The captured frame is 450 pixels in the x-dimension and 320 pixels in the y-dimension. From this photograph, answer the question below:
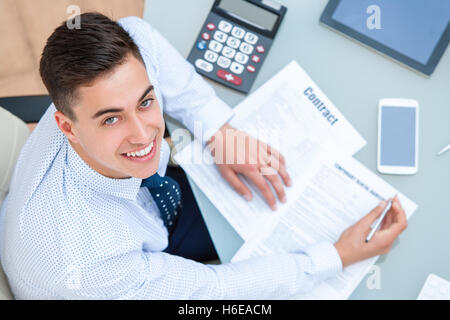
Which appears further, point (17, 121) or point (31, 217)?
point (17, 121)

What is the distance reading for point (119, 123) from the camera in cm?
62

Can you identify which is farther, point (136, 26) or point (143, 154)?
point (136, 26)

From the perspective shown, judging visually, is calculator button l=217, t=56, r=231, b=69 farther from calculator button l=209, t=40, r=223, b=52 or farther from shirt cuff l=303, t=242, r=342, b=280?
shirt cuff l=303, t=242, r=342, b=280

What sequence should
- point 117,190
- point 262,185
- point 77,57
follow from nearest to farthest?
point 77,57 < point 117,190 < point 262,185

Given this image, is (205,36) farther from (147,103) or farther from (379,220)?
(379,220)

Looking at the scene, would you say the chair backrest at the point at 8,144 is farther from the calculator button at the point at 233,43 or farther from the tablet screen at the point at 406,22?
the tablet screen at the point at 406,22

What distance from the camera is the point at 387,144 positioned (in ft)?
2.64

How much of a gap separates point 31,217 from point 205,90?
0.38 m

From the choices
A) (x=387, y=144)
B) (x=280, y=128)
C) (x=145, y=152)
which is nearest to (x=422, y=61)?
(x=387, y=144)

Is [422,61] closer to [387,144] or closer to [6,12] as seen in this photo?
[387,144]

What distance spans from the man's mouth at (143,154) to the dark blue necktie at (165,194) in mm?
123

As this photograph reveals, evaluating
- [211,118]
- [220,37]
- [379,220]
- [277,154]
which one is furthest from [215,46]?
[379,220]

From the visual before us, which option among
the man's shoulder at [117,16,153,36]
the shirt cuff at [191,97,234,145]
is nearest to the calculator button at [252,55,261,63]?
the shirt cuff at [191,97,234,145]

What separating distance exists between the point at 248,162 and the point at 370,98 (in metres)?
0.27
